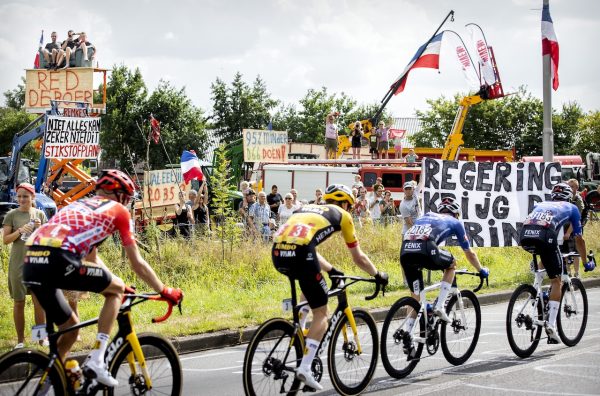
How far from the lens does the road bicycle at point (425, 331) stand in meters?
8.76

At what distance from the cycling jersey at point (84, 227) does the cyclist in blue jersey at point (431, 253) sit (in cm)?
376

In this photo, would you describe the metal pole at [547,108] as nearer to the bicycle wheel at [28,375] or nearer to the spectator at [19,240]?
the spectator at [19,240]

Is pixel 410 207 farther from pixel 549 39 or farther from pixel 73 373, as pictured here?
pixel 73 373

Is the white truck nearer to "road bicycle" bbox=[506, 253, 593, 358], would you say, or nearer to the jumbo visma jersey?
"road bicycle" bbox=[506, 253, 593, 358]

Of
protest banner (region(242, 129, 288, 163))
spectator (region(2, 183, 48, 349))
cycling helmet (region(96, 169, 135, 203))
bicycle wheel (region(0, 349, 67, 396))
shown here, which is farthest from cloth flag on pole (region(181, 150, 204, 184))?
bicycle wheel (region(0, 349, 67, 396))

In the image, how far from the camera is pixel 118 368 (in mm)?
6574

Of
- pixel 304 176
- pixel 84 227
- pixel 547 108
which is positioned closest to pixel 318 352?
pixel 84 227

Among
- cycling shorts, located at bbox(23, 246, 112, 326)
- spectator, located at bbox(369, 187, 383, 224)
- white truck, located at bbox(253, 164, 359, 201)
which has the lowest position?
cycling shorts, located at bbox(23, 246, 112, 326)

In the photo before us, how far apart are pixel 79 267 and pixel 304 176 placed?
2508 centimetres

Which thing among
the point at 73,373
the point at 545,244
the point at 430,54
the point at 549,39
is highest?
the point at 430,54

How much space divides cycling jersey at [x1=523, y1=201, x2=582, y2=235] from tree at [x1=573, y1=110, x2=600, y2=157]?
5280 cm

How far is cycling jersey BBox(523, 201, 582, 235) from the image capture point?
10.6 metres

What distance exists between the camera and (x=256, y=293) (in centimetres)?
1518

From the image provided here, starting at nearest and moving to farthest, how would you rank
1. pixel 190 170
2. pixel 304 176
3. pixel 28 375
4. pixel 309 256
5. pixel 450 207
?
pixel 28 375 → pixel 309 256 → pixel 450 207 → pixel 190 170 → pixel 304 176
